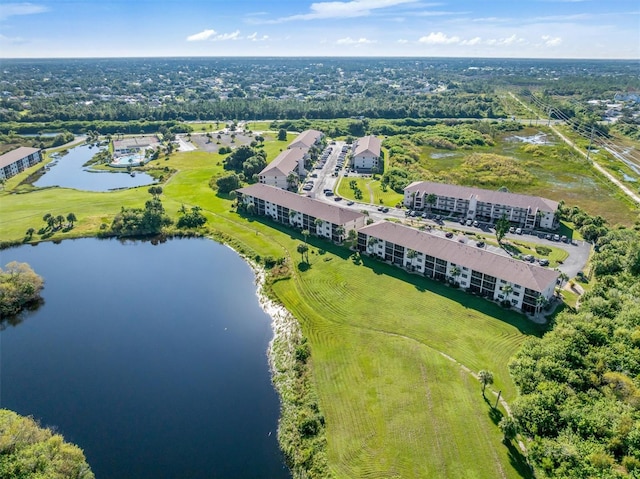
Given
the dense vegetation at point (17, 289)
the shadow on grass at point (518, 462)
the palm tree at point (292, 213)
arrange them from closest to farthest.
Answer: the shadow on grass at point (518, 462) → the dense vegetation at point (17, 289) → the palm tree at point (292, 213)

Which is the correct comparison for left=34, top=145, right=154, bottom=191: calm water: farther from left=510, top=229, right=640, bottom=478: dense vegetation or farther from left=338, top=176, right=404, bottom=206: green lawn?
left=510, top=229, right=640, bottom=478: dense vegetation

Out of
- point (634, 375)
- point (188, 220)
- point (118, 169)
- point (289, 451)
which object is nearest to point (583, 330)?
point (634, 375)

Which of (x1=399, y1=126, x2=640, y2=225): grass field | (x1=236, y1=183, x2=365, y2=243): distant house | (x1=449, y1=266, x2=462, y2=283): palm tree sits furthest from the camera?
(x1=399, y1=126, x2=640, y2=225): grass field

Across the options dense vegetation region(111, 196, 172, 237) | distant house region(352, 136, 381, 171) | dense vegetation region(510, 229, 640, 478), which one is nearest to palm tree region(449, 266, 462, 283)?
dense vegetation region(510, 229, 640, 478)

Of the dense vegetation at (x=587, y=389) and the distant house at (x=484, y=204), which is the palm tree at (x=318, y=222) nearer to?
the distant house at (x=484, y=204)

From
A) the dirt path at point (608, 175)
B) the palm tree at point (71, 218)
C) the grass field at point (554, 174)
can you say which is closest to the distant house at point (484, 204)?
the grass field at point (554, 174)

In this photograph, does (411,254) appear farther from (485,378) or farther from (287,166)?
(287,166)
